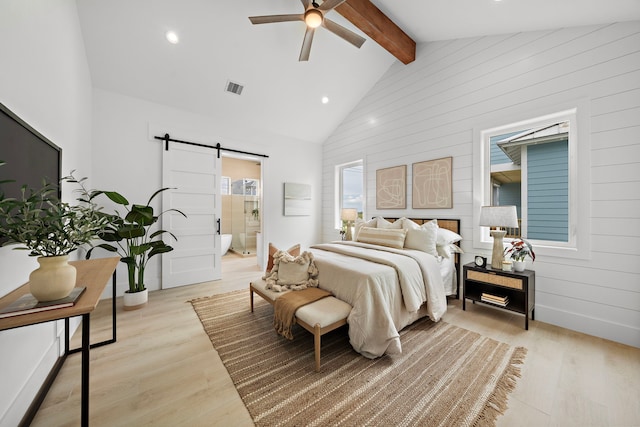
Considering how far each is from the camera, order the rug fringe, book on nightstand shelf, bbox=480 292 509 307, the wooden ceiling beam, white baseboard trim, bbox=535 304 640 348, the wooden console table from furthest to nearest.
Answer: the wooden ceiling beam, book on nightstand shelf, bbox=480 292 509 307, white baseboard trim, bbox=535 304 640 348, the rug fringe, the wooden console table

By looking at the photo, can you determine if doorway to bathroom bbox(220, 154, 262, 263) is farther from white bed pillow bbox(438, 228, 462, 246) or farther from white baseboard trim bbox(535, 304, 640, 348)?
white baseboard trim bbox(535, 304, 640, 348)

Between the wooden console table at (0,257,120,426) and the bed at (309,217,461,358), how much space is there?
1.60m

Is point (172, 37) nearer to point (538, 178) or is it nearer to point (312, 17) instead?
point (312, 17)

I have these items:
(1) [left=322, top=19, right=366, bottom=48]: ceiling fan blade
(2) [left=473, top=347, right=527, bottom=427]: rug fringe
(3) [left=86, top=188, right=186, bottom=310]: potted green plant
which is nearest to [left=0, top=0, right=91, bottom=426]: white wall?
(3) [left=86, top=188, right=186, bottom=310]: potted green plant

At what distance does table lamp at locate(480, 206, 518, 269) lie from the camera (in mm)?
2473

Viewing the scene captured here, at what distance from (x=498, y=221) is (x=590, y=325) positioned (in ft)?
4.17

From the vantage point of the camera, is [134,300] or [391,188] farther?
[391,188]

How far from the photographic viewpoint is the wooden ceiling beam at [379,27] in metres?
2.88

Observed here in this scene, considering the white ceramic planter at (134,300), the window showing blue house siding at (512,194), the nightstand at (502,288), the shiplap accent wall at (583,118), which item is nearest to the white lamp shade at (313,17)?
the shiplap accent wall at (583,118)

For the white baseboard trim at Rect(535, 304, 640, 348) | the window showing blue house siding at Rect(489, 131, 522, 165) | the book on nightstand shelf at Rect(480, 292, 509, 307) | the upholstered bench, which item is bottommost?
the white baseboard trim at Rect(535, 304, 640, 348)

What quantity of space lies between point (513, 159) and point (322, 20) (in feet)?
9.49

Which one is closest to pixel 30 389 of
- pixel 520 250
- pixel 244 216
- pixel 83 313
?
pixel 83 313

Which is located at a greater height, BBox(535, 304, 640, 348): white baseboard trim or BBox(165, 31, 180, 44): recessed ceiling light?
BBox(165, 31, 180, 44): recessed ceiling light

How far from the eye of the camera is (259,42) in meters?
3.26
